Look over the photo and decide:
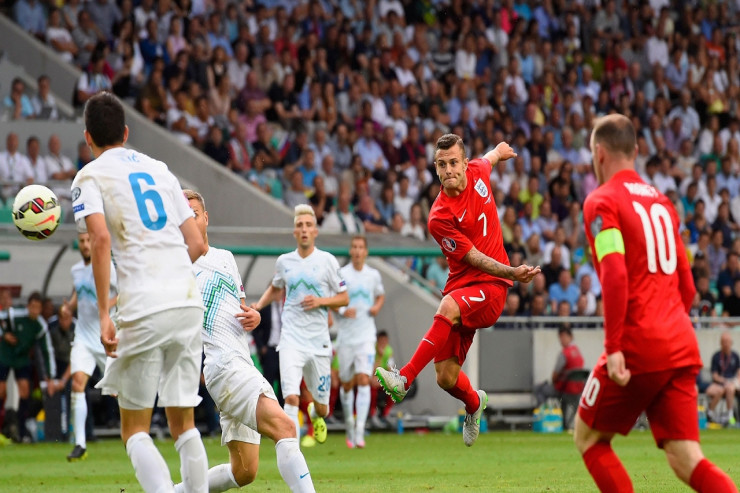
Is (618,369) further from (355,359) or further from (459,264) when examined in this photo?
(355,359)

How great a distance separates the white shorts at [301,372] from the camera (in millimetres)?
14453

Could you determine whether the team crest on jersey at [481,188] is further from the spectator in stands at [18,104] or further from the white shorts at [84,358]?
the spectator in stands at [18,104]

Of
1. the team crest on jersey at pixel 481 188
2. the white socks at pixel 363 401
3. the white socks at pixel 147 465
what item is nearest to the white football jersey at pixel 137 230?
the white socks at pixel 147 465

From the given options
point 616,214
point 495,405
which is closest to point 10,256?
point 495,405

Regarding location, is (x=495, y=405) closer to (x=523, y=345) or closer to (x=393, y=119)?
(x=523, y=345)

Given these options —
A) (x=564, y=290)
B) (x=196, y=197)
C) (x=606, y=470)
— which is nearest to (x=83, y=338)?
(x=196, y=197)

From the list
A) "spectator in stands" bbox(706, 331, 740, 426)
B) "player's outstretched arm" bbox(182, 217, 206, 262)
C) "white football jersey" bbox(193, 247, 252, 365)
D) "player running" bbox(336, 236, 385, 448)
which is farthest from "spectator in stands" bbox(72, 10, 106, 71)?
"player's outstretched arm" bbox(182, 217, 206, 262)

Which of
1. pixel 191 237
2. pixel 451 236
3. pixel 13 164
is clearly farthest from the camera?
pixel 13 164

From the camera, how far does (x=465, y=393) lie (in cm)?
1105

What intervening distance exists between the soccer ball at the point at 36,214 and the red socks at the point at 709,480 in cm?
477

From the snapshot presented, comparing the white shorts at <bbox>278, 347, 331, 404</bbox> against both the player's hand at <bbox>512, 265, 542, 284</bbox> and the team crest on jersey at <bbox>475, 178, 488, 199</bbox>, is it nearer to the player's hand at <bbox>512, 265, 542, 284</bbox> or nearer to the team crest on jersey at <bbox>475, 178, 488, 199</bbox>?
the team crest on jersey at <bbox>475, 178, 488, 199</bbox>

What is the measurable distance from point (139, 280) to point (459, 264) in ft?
14.4

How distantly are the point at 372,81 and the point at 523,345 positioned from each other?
721cm

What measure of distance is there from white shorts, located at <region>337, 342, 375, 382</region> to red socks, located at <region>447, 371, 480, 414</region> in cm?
667
